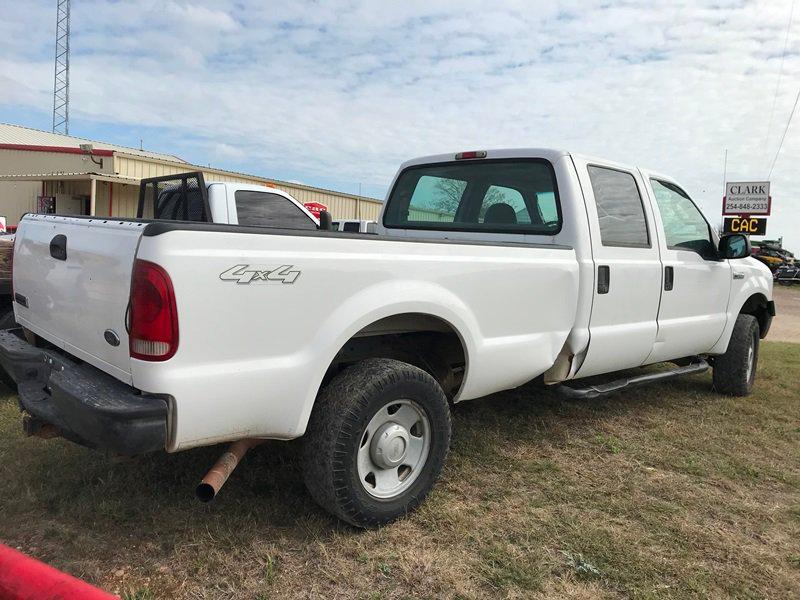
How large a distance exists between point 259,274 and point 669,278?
330 cm

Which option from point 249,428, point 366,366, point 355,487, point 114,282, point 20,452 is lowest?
point 20,452

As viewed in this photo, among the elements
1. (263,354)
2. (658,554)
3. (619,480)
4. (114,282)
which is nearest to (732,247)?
(619,480)

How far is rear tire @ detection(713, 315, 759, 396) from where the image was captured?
5.69 metres

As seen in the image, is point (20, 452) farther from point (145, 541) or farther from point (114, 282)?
point (114, 282)

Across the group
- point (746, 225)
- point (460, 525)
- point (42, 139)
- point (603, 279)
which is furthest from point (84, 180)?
point (460, 525)

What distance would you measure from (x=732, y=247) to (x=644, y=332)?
51.6 inches

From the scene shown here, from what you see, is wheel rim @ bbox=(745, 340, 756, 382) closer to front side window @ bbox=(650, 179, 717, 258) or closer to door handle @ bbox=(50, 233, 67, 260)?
front side window @ bbox=(650, 179, 717, 258)

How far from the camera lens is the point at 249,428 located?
2521 mm

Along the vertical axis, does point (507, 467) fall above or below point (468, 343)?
below

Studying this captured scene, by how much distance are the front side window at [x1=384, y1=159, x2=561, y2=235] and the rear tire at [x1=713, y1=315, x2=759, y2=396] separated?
2.72 meters

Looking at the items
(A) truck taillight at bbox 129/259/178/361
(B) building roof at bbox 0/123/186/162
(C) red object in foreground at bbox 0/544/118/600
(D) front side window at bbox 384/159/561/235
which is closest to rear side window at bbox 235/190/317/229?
(D) front side window at bbox 384/159/561/235

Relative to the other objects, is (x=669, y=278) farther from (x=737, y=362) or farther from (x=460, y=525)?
(x=460, y=525)

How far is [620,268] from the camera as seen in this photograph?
4.12 metres

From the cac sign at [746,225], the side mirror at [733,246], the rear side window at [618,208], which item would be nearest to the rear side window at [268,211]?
the rear side window at [618,208]
